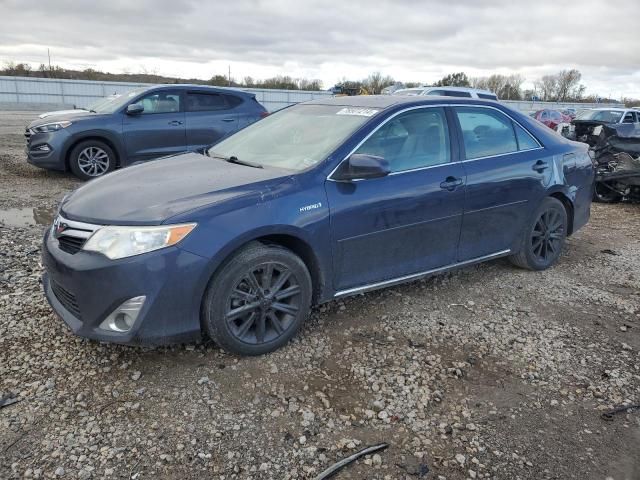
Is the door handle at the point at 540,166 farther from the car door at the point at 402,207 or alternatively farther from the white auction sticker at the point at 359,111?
the white auction sticker at the point at 359,111

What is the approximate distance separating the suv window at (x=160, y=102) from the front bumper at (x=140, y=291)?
21.6 feet

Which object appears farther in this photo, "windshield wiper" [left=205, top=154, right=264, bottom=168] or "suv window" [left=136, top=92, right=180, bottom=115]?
"suv window" [left=136, top=92, right=180, bottom=115]

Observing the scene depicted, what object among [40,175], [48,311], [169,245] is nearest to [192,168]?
[169,245]

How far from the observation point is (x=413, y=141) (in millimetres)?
4059

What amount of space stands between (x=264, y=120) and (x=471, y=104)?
71.9 inches

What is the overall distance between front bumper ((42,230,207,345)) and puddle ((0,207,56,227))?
3.52 meters

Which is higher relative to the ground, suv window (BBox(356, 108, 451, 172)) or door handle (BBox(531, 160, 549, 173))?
suv window (BBox(356, 108, 451, 172))

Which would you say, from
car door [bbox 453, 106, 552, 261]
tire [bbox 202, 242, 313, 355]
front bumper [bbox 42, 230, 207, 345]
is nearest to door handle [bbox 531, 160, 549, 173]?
car door [bbox 453, 106, 552, 261]

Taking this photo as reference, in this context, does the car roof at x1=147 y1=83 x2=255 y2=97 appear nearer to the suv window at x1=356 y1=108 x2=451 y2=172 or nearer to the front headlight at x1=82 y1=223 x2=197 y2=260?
the suv window at x1=356 y1=108 x2=451 y2=172

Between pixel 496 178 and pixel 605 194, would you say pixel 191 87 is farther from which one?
pixel 605 194

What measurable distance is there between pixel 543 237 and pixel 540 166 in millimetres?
712

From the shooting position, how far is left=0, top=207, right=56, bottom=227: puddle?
6.21 meters

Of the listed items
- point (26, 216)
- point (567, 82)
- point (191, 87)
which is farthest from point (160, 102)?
point (567, 82)

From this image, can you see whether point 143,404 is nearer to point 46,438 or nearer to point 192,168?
point 46,438
